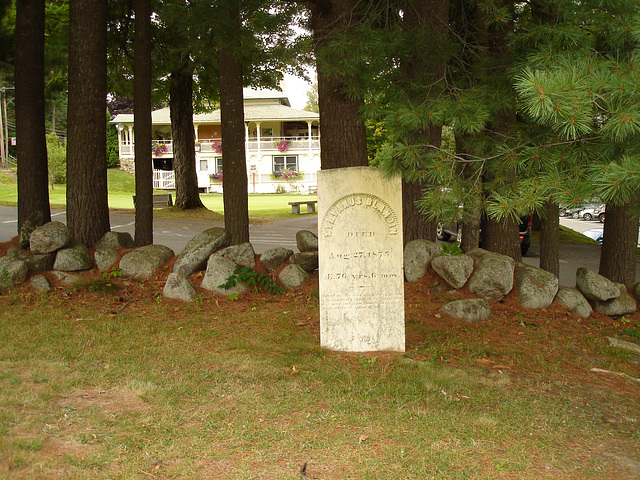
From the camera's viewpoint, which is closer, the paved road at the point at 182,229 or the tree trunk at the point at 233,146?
the tree trunk at the point at 233,146

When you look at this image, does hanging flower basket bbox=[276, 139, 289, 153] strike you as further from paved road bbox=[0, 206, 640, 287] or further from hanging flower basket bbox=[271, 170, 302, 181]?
paved road bbox=[0, 206, 640, 287]

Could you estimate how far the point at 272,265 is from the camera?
309 inches

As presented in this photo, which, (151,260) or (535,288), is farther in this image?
(151,260)

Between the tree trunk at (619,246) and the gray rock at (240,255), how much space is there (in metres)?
4.78

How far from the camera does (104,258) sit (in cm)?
800

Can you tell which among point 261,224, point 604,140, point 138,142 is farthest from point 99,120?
point 261,224

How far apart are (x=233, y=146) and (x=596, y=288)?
16.0ft

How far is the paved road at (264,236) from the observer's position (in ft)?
45.8

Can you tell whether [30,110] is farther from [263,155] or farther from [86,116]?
[263,155]

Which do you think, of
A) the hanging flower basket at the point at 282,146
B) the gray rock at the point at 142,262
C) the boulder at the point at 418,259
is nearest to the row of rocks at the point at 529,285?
the boulder at the point at 418,259

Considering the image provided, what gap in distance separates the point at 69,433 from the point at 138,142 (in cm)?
593

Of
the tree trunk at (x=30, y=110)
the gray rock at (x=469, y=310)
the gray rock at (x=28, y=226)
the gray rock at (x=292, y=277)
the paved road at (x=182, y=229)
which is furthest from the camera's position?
the paved road at (x=182, y=229)

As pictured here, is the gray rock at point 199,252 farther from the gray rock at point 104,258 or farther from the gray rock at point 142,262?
the gray rock at point 104,258

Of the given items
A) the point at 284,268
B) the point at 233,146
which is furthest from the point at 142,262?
the point at 233,146
